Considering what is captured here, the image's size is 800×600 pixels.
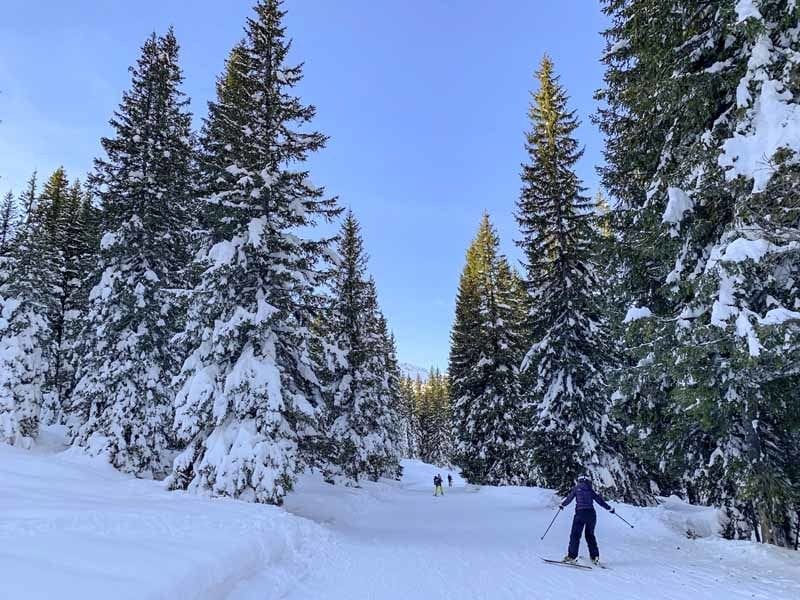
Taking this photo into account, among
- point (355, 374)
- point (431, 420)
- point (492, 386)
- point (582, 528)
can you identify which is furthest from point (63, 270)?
point (431, 420)

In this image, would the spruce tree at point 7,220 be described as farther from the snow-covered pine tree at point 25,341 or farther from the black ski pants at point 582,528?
the black ski pants at point 582,528

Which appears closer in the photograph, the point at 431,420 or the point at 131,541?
the point at 131,541

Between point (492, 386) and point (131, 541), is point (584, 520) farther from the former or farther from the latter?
point (492, 386)

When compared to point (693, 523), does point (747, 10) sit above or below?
above

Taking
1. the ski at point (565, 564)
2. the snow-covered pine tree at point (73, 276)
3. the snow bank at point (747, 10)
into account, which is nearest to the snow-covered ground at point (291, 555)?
the ski at point (565, 564)

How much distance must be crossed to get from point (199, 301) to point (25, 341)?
1078cm

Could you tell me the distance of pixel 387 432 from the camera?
3359 centimetres

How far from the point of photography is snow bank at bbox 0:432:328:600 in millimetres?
4711

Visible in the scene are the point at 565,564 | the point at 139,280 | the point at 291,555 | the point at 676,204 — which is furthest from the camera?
the point at 139,280

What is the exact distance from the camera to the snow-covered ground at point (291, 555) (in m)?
5.28

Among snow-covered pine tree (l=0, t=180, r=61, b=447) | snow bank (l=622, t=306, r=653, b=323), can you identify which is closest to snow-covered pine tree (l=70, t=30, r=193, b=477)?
snow-covered pine tree (l=0, t=180, r=61, b=447)

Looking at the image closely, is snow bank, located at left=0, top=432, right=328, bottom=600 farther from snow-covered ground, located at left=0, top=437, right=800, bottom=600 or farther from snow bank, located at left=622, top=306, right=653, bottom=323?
snow bank, located at left=622, top=306, right=653, bottom=323

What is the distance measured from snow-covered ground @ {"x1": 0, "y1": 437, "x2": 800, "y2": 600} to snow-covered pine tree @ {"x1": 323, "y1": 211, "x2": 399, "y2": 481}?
1196 cm

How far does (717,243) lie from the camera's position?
858 cm
